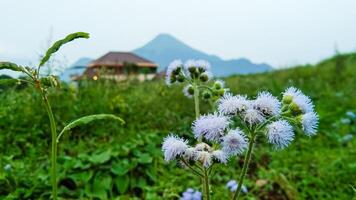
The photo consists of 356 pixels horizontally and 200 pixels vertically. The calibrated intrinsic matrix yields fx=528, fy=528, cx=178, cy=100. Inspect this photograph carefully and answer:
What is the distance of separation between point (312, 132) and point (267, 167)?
9.88 ft

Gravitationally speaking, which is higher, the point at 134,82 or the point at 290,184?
the point at 134,82

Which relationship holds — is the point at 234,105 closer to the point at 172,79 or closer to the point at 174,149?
the point at 174,149

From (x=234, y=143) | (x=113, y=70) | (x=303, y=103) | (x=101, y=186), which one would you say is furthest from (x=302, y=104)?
(x=113, y=70)

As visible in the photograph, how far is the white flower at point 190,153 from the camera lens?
151 cm

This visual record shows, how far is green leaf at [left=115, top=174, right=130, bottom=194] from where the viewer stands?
3.35m

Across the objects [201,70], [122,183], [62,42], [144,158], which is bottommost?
[122,183]

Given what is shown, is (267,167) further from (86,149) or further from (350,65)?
(350,65)

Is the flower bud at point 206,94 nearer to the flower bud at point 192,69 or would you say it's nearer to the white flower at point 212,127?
the flower bud at point 192,69

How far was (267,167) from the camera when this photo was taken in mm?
4445

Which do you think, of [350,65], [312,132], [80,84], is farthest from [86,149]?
[350,65]

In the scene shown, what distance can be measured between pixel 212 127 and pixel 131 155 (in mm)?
2213

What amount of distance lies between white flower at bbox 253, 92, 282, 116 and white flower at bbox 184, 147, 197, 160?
22 cm

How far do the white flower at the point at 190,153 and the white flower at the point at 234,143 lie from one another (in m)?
0.11

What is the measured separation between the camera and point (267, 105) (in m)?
1.48
